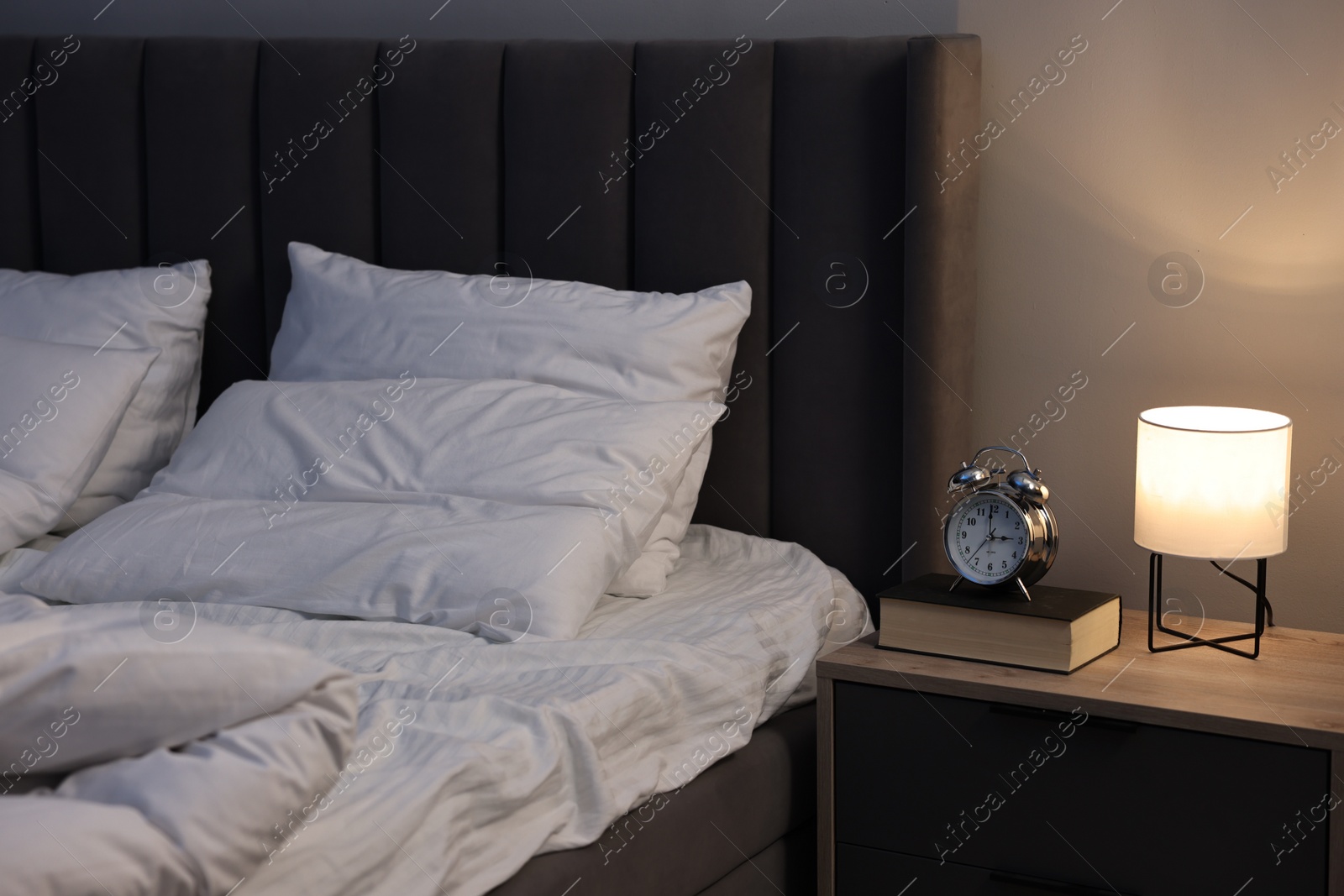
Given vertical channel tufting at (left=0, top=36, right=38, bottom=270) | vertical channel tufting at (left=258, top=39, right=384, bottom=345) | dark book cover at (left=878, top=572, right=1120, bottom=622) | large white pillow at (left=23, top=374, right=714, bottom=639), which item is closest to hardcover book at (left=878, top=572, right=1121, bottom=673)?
dark book cover at (left=878, top=572, right=1120, bottom=622)

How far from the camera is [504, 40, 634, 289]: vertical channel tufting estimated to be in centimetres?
197

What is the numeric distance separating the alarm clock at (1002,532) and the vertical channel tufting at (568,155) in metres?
0.73

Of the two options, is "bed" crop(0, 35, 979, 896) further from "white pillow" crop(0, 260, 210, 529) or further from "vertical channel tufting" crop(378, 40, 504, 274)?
"white pillow" crop(0, 260, 210, 529)

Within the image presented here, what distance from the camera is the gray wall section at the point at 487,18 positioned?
6.36 ft

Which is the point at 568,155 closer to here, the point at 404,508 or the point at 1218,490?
the point at 404,508

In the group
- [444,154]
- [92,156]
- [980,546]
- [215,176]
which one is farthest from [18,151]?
[980,546]

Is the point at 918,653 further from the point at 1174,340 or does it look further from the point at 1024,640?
the point at 1174,340

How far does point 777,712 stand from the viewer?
156cm

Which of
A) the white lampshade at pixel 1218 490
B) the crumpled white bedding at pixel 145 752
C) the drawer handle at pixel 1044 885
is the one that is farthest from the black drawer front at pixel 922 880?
the crumpled white bedding at pixel 145 752

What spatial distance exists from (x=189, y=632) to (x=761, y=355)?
46.6 inches

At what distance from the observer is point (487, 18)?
2.20 meters

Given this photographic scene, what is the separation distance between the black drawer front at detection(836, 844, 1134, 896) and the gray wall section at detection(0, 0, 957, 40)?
3.98ft

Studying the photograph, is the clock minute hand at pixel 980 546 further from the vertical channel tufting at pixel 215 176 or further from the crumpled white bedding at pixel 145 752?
the vertical channel tufting at pixel 215 176

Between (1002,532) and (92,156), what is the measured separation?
1.79 metres
